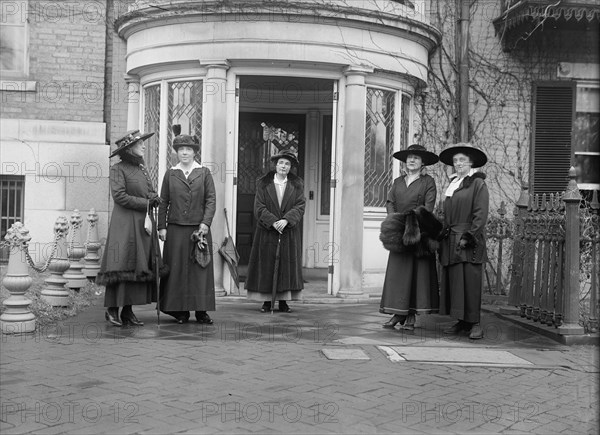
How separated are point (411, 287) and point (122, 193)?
10.5 ft

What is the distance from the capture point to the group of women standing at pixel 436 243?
7.70m

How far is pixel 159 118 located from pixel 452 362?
618 centimetres

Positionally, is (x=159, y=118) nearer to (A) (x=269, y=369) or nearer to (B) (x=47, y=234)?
(B) (x=47, y=234)

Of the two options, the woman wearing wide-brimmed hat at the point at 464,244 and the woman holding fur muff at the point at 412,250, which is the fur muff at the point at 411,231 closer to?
the woman holding fur muff at the point at 412,250

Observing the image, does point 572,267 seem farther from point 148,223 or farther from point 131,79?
point 131,79

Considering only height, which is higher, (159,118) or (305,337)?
(159,118)

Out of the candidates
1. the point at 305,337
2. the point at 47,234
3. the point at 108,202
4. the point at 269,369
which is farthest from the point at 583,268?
the point at 47,234

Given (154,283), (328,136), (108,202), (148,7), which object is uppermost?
(148,7)

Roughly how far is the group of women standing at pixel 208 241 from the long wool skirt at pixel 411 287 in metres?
0.01

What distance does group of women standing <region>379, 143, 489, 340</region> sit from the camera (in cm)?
770

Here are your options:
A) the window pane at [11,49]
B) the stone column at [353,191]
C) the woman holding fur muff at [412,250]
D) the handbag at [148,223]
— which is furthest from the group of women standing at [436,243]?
the window pane at [11,49]

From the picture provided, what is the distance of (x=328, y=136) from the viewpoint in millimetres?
13109

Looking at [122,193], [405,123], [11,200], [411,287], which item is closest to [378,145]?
[405,123]

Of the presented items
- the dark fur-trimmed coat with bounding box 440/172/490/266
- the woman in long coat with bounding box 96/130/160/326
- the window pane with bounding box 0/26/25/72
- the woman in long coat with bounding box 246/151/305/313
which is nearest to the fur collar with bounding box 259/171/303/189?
the woman in long coat with bounding box 246/151/305/313
